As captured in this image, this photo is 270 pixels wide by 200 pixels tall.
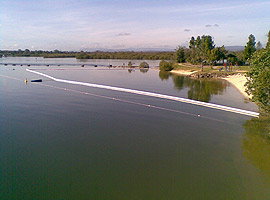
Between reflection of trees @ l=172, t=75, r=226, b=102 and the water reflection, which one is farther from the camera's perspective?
the water reflection

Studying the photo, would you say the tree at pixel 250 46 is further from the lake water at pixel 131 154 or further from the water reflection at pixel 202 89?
the lake water at pixel 131 154

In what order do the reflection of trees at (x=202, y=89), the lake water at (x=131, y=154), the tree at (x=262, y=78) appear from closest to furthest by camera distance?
the lake water at (x=131, y=154)
the tree at (x=262, y=78)
the reflection of trees at (x=202, y=89)

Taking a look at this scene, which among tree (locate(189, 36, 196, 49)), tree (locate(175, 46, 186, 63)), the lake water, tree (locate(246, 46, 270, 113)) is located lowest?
the lake water

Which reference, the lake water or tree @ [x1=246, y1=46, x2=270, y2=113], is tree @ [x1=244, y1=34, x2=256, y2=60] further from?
tree @ [x1=246, y1=46, x2=270, y2=113]

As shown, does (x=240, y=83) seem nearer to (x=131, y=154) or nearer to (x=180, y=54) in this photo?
(x=131, y=154)

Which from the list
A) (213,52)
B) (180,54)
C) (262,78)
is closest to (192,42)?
(180,54)

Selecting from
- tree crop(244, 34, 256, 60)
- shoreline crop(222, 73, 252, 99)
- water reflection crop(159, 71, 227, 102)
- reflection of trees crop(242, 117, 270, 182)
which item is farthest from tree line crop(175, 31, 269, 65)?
reflection of trees crop(242, 117, 270, 182)

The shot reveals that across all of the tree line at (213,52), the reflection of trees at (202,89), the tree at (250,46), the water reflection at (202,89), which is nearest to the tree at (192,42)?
the tree line at (213,52)

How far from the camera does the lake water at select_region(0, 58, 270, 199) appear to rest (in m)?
8.73

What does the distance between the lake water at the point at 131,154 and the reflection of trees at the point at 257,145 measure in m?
0.05

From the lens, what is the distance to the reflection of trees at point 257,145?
35.2 ft

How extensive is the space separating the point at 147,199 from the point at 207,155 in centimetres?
458

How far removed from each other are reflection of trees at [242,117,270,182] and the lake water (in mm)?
45

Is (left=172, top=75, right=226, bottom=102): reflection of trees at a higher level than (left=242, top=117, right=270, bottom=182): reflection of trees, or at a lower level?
higher
